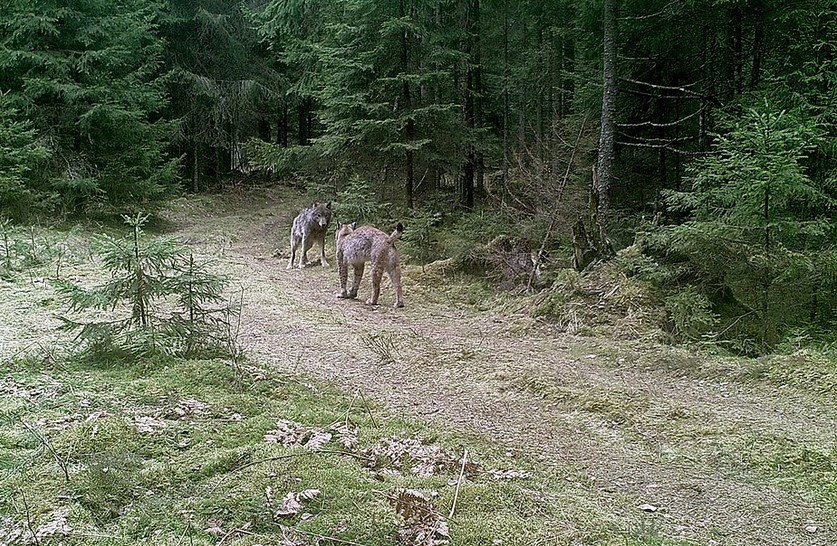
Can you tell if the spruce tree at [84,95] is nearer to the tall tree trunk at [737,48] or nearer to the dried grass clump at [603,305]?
the dried grass clump at [603,305]

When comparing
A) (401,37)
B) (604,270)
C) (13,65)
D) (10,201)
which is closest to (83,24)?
Result: (13,65)

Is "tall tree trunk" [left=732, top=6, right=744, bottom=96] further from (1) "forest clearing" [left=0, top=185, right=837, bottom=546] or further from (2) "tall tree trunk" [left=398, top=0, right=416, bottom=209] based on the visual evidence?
(2) "tall tree trunk" [left=398, top=0, right=416, bottom=209]

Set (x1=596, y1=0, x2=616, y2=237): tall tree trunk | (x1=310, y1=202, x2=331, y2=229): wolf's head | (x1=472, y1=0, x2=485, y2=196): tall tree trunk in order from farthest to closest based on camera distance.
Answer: (x1=472, y1=0, x2=485, y2=196): tall tree trunk < (x1=310, y1=202, x2=331, y2=229): wolf's head < (x1=596, y1=0, x2=616, y2=237): tall tree trunk

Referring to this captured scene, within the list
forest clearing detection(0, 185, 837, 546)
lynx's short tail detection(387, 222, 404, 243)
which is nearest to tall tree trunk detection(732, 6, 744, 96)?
forest clearing detection(0, 185, 837, 546)

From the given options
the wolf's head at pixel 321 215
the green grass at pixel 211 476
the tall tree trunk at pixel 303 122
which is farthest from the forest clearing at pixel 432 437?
the tall tree trunk at pixel 303 122

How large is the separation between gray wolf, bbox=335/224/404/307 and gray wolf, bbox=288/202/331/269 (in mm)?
2415

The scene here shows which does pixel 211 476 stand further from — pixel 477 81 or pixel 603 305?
pixel 477 81

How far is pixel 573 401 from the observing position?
508 cm

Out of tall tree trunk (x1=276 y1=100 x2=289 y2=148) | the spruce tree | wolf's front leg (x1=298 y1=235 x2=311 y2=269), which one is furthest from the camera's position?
Answer: tall tree trunk (x1=276 y1=100 x2=289 y2=148)

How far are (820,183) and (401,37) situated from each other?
9.27 meters

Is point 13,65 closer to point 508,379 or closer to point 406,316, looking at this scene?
point 406,316

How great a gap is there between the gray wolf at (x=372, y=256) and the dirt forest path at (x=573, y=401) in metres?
0.40

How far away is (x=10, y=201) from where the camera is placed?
14.1 metres

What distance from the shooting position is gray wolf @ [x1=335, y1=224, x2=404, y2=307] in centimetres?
931
